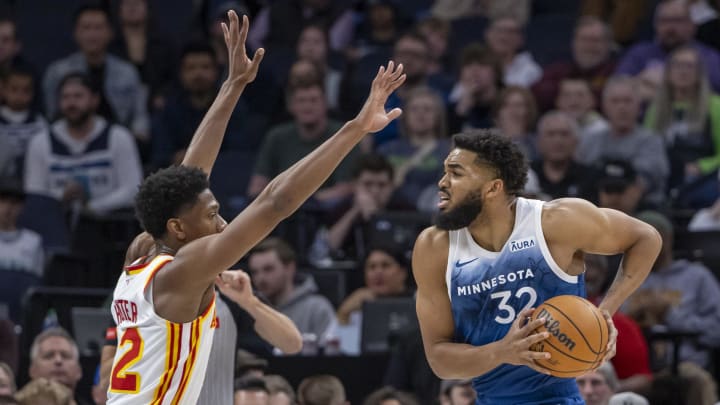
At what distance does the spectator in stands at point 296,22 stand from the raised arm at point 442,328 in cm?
938

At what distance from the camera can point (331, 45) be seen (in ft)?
51.5

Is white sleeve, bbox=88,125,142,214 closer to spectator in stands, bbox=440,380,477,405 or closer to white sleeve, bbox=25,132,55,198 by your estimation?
white sleeve, bbox=25,132,55,198

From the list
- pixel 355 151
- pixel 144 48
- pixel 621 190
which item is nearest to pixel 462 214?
pixel 621 190

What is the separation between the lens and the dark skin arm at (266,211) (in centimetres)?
514

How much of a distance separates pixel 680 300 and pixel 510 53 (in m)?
4.58

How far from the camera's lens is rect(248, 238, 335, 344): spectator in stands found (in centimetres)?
1036

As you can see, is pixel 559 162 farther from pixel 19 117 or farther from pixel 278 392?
pixel 19 117

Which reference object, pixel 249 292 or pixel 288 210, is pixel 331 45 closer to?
pixel 249 292

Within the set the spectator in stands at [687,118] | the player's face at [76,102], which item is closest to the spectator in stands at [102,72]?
the player's face at [76,102]

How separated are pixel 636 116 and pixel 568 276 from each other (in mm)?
6850

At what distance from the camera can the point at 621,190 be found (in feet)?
37.6

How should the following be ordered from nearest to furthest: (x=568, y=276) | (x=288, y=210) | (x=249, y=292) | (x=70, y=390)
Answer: (x=288, y=210) → (x=568, y=276) → (x=249, y=292) → (x=70, y=390)

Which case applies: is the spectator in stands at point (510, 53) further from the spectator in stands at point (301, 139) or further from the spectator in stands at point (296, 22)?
the spectator in stands at point (301, 139)

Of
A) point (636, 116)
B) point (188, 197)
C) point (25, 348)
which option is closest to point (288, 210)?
point (188, 197)
